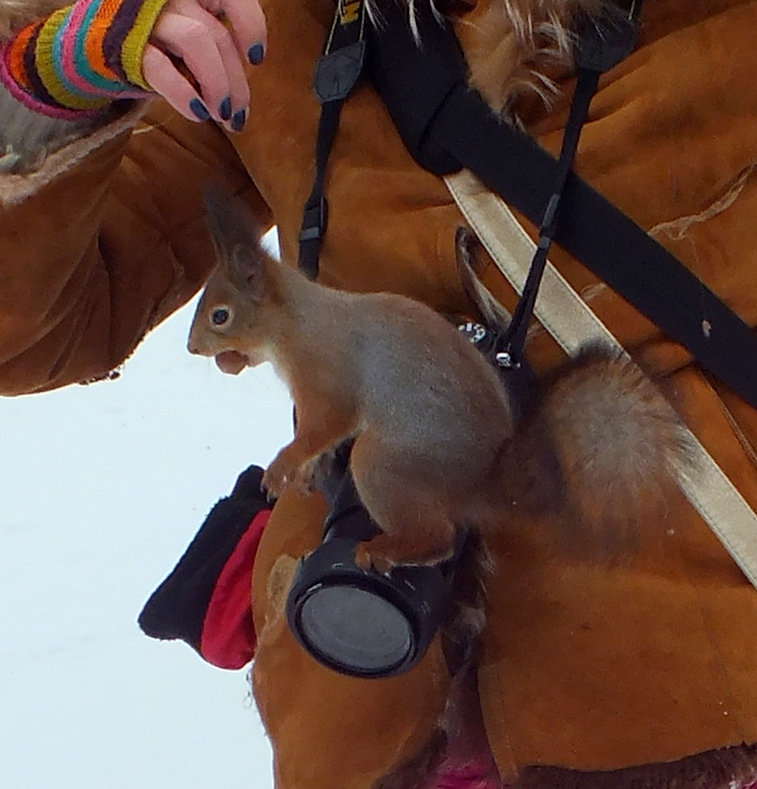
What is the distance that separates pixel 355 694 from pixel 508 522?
0.19 m

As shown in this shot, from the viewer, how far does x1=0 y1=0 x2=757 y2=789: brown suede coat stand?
1.90 ft

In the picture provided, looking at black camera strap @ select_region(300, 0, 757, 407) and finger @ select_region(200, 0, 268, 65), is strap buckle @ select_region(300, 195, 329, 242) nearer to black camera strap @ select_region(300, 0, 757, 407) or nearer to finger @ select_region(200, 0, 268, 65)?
black camera strap @ select_region(300, 0, 757, 407)

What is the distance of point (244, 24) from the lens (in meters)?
0.49

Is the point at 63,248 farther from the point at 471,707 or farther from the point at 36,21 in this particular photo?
the point at 471,707

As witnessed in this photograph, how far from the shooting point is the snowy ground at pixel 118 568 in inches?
51.0

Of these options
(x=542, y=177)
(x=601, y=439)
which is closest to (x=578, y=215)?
(x=542, y=177)

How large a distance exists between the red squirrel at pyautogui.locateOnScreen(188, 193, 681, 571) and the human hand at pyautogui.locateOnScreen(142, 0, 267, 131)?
39 mm

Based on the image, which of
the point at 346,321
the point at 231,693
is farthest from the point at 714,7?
the point at 231,693

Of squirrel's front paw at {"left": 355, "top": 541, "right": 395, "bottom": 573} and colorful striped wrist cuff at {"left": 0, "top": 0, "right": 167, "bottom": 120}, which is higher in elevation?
colorful striped wrist cuff at {"left": 0, "top": 0, "right": 167, "bottom": 120}

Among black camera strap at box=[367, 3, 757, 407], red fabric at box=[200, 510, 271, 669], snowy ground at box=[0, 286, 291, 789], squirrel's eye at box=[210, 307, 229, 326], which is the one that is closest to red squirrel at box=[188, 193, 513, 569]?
squirrel's eye at box=[210, 307, 229, 326]

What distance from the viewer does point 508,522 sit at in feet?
1.73

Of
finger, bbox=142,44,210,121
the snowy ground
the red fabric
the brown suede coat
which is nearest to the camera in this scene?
finger, bbox=142,44,210,121

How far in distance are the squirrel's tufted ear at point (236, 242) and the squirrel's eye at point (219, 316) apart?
0.01m

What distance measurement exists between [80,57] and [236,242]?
0.33 ft
